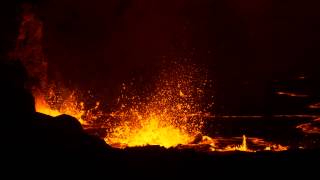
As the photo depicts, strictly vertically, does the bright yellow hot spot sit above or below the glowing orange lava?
below

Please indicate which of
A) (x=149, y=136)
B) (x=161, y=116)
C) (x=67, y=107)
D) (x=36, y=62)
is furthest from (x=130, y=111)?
(x=149, y=136)

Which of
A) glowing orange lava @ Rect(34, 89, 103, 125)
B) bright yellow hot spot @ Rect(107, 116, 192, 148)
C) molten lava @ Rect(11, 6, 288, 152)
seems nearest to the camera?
bright yellow hot spot @ Rect(107, 116, 192, 148)

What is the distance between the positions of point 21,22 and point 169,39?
23.4 m

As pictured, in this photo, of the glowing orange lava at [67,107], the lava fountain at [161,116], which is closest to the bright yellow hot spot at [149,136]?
the lava fountain at [161,116]

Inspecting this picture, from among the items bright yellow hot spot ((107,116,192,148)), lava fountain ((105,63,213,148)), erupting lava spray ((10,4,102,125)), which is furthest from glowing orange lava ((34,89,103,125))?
bright yellow hot spot ((107,116,192,148))

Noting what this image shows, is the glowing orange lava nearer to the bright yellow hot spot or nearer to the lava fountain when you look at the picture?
the lava fountain

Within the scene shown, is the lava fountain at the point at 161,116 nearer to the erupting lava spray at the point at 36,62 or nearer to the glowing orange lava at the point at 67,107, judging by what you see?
the glowing orange lava at the point at 67,107

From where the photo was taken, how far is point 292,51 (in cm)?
4344

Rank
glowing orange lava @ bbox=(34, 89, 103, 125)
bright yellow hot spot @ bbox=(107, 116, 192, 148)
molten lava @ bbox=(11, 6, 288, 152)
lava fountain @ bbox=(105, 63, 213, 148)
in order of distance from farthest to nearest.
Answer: glowing orange lava @ bbox=(34, 89, 103, 125), lava fountain @ bbox=(105, 63, 213, 148), molten lava @ bbox=(11, 6, 288, 152), bright yellow hot spot @ bbox=(107, 116, 192, 148)

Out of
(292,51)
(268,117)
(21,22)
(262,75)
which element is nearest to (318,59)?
(292,51)

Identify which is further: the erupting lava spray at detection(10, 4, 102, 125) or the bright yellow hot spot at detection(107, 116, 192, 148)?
the erupting lava spray at detection(10, 4, 102, 125)

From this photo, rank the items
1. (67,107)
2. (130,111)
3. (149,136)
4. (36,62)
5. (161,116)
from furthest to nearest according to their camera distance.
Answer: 1. (67,107)
2. (130,111)
3. (161,116)
4. (36,62)
5. (149,136)

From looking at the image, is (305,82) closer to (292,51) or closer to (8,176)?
(292,51)

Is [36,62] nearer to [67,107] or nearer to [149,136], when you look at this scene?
[67,107]
